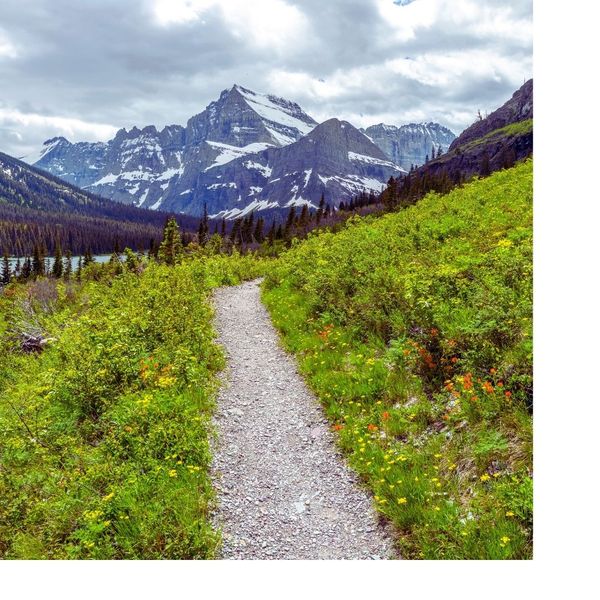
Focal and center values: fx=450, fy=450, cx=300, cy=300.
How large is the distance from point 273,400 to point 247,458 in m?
2.15

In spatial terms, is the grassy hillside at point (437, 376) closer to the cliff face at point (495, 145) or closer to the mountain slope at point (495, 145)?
the mountain slope at point (495, 145)

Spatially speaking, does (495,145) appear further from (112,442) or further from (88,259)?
(112,442)

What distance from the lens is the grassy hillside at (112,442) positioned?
5.22 metres

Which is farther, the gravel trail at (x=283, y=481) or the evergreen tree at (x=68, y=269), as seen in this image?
the evergreen tree at (x=68, y=269)

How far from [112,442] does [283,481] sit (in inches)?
102

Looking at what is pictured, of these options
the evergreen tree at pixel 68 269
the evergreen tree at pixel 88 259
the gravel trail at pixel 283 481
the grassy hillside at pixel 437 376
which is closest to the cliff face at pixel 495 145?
the evergreen tree at pixel 88 259

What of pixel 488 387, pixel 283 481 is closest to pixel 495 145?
pixel 488 387

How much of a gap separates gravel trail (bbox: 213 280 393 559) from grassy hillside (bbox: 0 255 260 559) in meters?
0.37

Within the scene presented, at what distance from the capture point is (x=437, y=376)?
24.6ft

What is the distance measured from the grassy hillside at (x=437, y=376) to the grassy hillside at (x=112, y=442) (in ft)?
7.63
